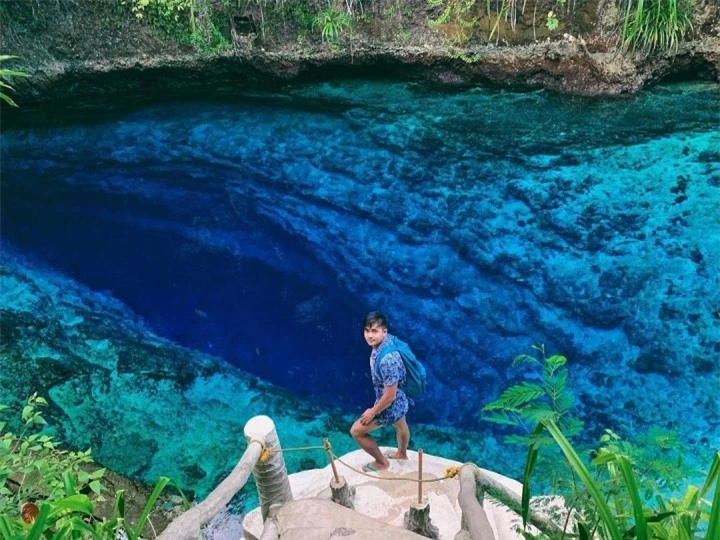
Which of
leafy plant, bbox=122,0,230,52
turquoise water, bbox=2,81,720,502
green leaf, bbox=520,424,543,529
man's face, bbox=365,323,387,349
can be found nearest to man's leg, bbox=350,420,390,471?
man's face, bbox=365,323,387,349

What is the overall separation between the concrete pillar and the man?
24.0 inches

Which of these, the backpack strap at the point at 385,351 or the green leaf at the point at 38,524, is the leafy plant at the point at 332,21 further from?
the green leaf at the point at 38,524

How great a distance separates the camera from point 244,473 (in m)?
2.26

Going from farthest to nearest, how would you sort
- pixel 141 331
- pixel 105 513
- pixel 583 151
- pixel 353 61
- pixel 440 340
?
pixel 353 61 → pixel 583 151 → pixel 141 331 → pixel 440 340 → pixel 105 513

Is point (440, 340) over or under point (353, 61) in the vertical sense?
under

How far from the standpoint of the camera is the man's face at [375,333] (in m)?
2.90

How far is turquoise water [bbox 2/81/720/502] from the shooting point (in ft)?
14.2

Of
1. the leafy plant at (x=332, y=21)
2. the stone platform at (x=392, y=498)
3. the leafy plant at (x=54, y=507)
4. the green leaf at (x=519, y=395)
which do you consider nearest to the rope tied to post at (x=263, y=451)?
the stone platform at (x=392, y=498)

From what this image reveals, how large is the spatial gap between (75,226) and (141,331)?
190 cm

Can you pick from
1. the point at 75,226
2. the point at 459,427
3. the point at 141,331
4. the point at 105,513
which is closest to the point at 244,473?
the point at 105,513

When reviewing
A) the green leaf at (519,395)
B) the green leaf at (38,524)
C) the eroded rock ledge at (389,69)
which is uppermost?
the eroded rock ledge at (389,69)

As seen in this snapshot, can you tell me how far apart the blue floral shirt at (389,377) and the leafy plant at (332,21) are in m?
4.94

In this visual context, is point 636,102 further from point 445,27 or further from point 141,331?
point 141,331

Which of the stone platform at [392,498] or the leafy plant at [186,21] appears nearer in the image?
the stone platform at [392,498]
